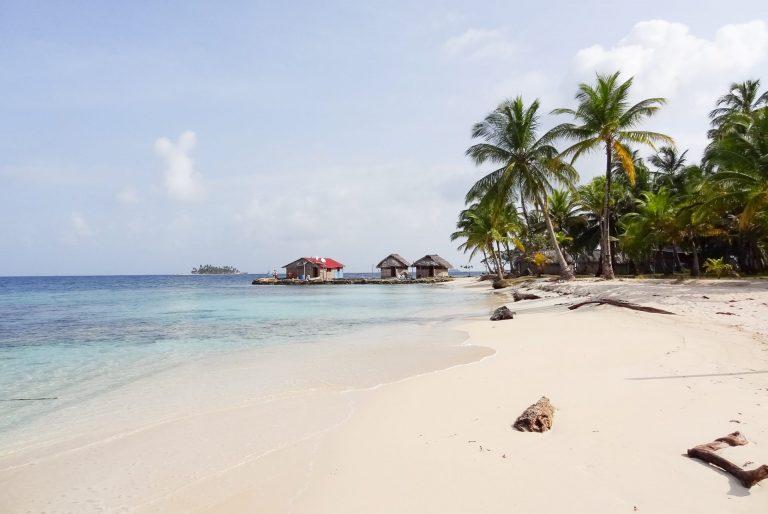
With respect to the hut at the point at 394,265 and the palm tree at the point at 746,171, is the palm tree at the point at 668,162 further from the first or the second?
the hut at the point at 394,265

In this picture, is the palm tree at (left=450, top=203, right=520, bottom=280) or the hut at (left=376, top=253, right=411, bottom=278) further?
the hut at (left=376, top=253, right=411, bottom=278)

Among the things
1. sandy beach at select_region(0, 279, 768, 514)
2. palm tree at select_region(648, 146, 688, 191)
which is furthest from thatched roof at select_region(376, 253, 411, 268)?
sandy beach at select_region(0, 279, 768, 514)

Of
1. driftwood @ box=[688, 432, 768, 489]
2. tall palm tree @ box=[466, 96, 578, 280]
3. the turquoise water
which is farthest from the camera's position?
tall palm tree @ box=[466, 96, 578, 280]

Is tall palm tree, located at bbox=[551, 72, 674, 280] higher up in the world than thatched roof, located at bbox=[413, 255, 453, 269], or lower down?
higher up

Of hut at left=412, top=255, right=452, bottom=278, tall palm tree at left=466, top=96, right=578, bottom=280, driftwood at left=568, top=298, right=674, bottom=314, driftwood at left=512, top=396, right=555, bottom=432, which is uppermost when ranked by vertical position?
tall palm tree at left=466, top=96, right=578, bottom=280

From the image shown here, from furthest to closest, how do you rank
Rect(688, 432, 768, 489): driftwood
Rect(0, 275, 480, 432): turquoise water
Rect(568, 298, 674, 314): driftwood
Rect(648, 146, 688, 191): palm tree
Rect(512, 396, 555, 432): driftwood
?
Rect(648, 146, 688, 191): palm tree
Rect(568, 298, 674, 314): driftwood
Rect(0, 275, 480, 432): turquoise water
Rect(512, 396, 555, 432): driftwood
Rect(688, 432, 768, 489): driftwood

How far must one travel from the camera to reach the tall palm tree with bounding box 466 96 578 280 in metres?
23.4

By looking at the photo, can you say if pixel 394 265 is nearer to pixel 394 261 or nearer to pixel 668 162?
pixel 394 261

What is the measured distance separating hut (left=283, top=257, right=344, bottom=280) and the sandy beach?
59452mm

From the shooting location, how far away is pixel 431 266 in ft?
212

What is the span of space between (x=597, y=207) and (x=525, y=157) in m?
12.6

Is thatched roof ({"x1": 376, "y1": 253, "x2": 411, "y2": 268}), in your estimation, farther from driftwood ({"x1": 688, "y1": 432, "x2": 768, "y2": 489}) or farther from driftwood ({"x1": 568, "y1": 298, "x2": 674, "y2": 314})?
driftwood ({"x1": 688, "y1": 432, "x2": 768, "y2": 489})

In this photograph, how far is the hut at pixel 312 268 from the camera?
65.4m

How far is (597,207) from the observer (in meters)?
33.2
